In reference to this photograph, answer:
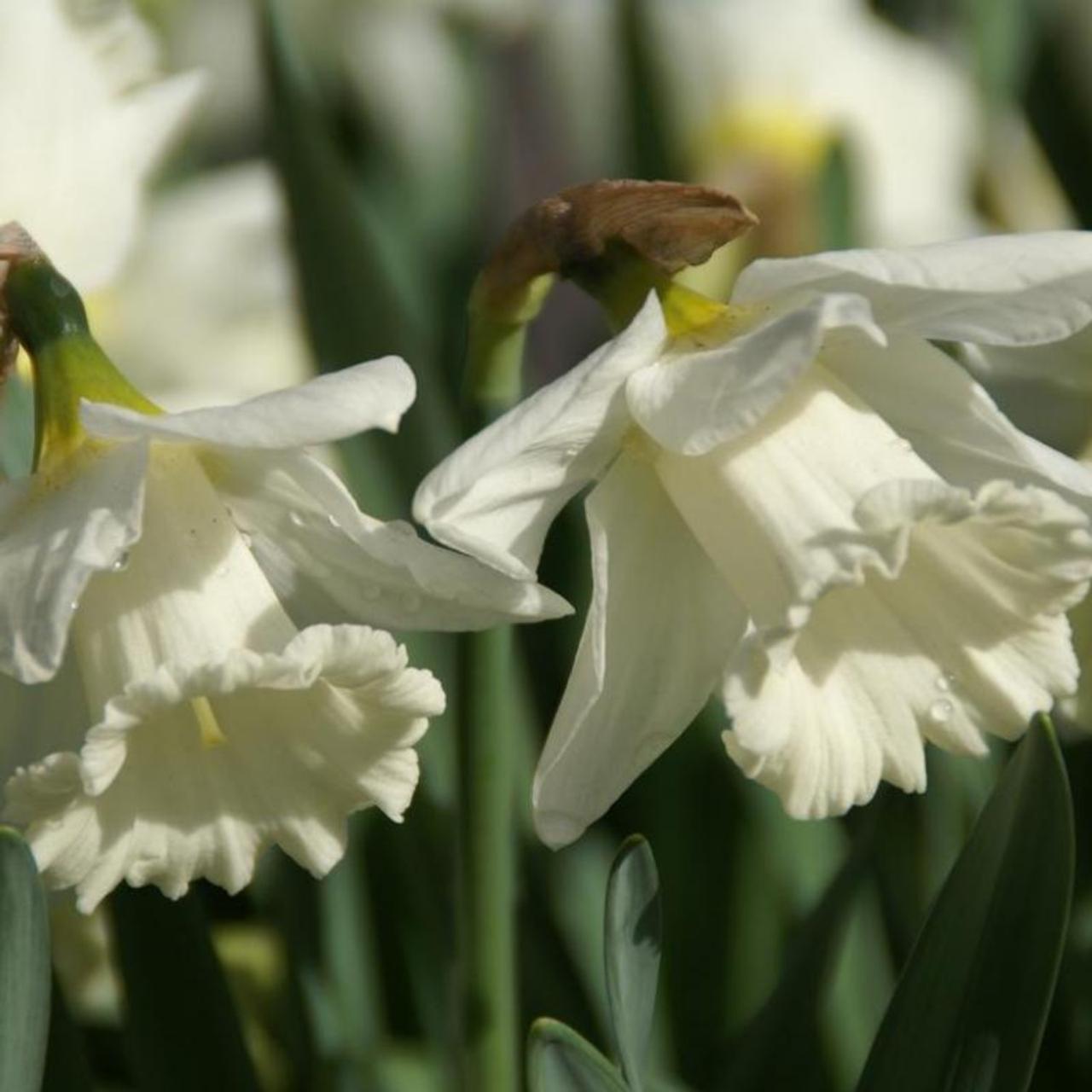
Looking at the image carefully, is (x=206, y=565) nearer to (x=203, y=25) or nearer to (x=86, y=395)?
(x=86, y=395)

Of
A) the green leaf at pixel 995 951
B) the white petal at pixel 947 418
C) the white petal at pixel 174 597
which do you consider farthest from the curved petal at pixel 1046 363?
the white petal at pixel 174 597

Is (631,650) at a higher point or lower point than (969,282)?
lower

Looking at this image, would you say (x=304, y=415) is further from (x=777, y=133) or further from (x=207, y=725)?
(x=777, y=133)

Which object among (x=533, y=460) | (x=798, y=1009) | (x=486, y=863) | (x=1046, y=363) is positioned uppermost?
(x=533, y=460)

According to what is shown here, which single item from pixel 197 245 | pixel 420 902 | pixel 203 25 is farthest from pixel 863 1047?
pixel 203 25

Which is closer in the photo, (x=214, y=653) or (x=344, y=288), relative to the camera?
(x=214, y=653)

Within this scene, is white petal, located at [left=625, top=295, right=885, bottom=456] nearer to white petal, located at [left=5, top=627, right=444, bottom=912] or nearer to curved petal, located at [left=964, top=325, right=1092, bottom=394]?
white petal, located at [left=5, top=627, right=444, bottom=912]

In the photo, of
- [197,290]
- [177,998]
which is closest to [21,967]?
[177,998]
